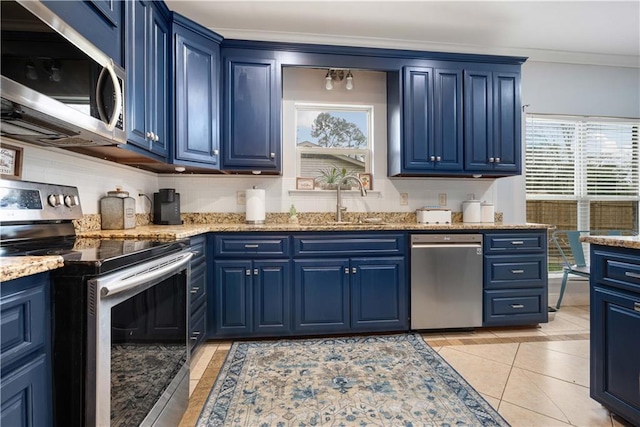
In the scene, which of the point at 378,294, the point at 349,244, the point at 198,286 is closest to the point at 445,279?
the point at 378,294

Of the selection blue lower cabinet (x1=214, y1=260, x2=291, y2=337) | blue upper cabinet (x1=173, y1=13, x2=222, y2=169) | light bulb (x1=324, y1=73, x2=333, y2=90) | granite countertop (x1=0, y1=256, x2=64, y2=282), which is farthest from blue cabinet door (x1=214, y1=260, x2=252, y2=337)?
light bulb (x1=324, y1=73, x2=333, y2=90)

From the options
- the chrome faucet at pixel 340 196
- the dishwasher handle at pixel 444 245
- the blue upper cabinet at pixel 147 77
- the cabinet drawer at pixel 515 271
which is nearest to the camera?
the blue upper cabinet at pixel 147 77

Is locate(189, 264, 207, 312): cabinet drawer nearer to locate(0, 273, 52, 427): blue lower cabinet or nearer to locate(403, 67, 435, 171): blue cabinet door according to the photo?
locate(0, 273, 52, 427): blue lower cabinet

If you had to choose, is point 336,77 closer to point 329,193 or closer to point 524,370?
point 329,193

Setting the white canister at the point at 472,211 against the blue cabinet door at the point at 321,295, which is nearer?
the blue cabinet door at the point at 321,295

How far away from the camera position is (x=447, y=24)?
2855 millimetres

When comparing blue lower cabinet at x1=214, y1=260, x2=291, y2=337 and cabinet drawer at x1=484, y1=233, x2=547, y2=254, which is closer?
blue lower cabinet at x1=214, y1=260, x2=291, y2=337

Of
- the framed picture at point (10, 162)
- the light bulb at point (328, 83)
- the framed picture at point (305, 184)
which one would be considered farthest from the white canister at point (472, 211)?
the framed picture at point (10, 162)

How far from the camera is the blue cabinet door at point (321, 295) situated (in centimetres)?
248

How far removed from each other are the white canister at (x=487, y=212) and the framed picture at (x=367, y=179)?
1114 millimetres

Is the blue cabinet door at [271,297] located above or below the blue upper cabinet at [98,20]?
below

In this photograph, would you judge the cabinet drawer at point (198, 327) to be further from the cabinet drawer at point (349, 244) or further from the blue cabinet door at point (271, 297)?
the cabinet drawer at point (349, 244)

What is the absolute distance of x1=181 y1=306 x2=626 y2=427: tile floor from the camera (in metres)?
1.62

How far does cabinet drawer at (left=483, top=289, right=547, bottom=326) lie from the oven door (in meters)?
2.36
